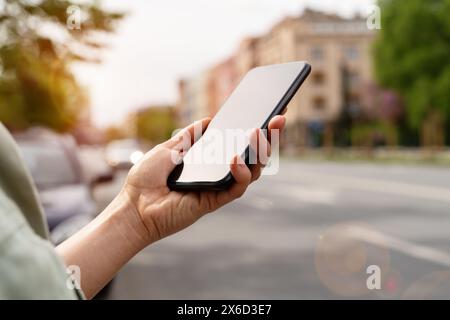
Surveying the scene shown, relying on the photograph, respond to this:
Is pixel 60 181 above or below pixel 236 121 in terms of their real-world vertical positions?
below

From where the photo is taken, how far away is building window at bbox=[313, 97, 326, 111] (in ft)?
291

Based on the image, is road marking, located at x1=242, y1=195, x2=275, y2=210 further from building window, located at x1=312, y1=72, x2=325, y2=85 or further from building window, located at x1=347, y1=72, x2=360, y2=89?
building window, located at x1=347, y1=72, x2=360, y2=89

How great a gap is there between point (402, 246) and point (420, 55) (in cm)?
3330

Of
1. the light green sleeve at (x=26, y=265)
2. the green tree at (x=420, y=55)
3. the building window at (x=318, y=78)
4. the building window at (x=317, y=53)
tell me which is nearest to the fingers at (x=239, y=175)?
the light green sleeve at (x=26, y=265)

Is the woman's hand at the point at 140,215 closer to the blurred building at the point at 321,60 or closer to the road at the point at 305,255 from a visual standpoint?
the road at the point at 305,255

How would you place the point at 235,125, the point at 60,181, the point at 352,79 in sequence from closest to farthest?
the point at 235,125 < the point at 60,181 < the point at 352,79

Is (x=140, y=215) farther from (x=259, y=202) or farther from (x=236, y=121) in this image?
(x=259, y=202)

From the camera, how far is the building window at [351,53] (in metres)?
86.6

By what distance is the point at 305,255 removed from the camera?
895 cm

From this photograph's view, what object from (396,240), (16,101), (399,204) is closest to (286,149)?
(16,101)

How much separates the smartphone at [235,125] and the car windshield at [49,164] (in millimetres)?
5332

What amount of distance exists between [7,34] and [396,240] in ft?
33.4

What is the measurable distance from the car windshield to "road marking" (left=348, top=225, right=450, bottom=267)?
147 inches

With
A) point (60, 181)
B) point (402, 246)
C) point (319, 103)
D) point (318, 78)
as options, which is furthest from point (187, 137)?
point (319, 103)
